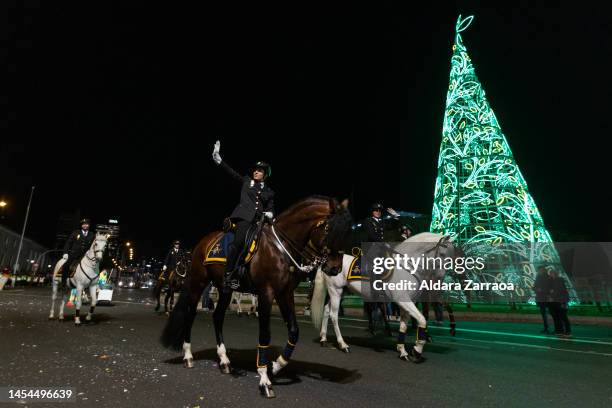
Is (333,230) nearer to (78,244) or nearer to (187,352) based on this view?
(187,352)

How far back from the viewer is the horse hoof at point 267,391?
4.52 metres

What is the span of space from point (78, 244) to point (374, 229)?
10.1 metres

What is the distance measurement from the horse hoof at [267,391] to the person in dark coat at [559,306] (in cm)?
1220

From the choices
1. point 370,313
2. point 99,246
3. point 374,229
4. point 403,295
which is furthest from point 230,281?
point 99,246

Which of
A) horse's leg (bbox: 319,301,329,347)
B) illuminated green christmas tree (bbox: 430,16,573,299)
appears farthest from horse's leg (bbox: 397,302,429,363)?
illuminated green christmas tree (bbox: 430,16,573,299)

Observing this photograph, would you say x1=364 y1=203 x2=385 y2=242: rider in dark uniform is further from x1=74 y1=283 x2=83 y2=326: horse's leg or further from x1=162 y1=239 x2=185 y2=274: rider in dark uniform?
x1=162 y1=239 x2=185 y2=274: rider in dark uniform

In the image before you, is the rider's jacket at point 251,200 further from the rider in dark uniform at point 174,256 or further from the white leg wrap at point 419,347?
the rider in dark uniform at point 174,256

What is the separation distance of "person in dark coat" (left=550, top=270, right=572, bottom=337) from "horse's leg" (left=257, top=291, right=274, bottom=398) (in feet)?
39.6

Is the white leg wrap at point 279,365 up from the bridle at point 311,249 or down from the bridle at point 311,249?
down

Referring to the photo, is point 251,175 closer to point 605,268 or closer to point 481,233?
point 481,233

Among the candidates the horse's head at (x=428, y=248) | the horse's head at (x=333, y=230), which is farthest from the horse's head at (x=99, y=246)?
the horse's head at (x=428, y=248)

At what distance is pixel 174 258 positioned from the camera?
1705 centimetres

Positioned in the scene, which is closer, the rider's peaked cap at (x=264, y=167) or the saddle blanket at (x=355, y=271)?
Result: the rider's peaked cap at (x=264, y=167)

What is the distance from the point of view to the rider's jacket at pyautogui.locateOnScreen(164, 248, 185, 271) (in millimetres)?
16844
